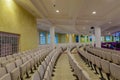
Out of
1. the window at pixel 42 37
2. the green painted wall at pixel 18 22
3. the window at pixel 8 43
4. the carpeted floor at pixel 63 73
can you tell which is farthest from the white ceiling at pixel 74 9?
the window at pixel 42 37

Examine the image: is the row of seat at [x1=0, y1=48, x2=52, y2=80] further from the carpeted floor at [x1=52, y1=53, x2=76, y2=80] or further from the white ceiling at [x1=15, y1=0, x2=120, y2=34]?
the white ceiling at [x1=15, y1=0, x2=120, y2=34]

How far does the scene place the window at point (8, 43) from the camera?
8289mm

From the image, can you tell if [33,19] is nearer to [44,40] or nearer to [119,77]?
[119,77]

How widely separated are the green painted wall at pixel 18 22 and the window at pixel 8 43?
30cm

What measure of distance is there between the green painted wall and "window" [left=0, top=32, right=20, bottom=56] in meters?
0.30

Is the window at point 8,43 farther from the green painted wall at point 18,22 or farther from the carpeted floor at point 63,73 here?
the carpeted floor at point 63,73

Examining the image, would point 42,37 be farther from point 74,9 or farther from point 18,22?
point 74,9

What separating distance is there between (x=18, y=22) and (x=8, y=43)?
1570 millimetres

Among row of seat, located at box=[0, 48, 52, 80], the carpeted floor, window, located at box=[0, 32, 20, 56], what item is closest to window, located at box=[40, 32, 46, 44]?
window, located at box=[0, 32, 20, 56]

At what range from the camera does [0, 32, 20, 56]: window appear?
27.2 feet

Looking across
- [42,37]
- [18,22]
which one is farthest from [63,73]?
[42,37]

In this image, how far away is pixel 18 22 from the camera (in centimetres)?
1008

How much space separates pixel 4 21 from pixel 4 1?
97cm

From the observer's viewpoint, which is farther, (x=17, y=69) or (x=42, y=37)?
(x=42, y=37)
